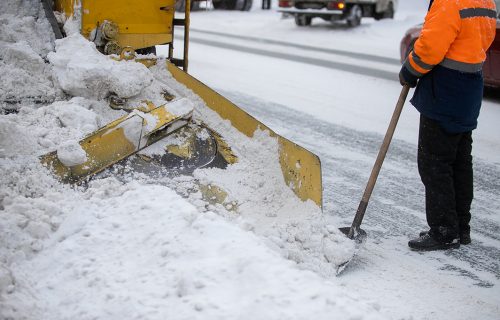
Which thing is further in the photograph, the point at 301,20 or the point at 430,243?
the point at 301,20

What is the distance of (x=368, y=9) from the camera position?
53.9ft

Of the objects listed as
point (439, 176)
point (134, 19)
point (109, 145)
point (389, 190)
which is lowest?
point (389, 190)

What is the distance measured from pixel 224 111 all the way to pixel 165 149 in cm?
53

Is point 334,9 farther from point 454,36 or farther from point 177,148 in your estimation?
point 177,148

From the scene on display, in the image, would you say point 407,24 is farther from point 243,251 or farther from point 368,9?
point 243,251

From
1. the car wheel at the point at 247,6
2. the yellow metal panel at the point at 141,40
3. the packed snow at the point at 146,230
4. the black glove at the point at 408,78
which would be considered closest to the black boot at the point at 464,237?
the packed snow at the point at 146,230

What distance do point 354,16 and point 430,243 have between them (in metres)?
13.4

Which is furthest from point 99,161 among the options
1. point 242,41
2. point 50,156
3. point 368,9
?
point 368,9

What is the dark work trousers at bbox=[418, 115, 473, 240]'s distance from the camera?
3.24m

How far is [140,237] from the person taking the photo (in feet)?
7.81

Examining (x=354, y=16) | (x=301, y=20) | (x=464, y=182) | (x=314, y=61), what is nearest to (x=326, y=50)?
(x=314, y=61)

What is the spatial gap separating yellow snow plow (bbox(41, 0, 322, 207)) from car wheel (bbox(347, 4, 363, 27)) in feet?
40.9

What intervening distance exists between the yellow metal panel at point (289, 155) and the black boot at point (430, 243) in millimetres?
690

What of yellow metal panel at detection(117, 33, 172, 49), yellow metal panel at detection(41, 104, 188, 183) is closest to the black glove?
yellow metal panel at detection(41, 104, 188, 183)
